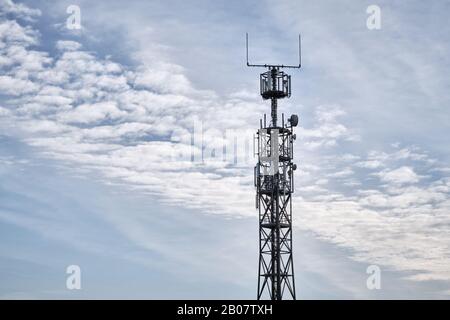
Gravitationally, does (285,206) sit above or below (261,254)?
above

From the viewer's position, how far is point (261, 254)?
276 feet
